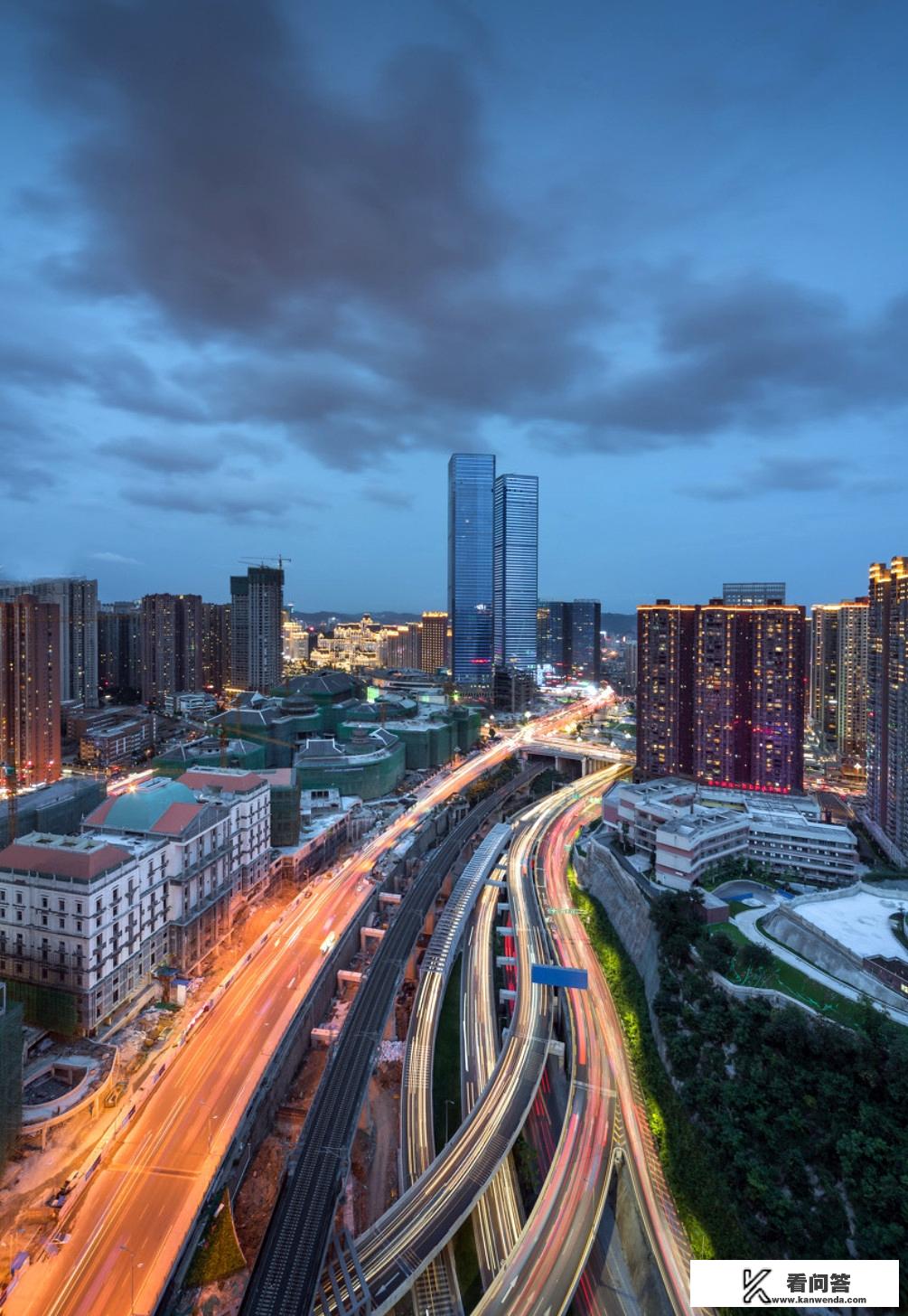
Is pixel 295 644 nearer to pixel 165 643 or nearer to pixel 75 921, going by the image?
pixel 165 643

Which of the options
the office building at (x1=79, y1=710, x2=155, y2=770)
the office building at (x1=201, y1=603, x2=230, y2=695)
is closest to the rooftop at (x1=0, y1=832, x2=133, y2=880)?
the office building at (x1=79, y1=710, x2=155, y2=770)

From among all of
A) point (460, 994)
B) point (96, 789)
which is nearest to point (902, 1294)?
point (460, 994)

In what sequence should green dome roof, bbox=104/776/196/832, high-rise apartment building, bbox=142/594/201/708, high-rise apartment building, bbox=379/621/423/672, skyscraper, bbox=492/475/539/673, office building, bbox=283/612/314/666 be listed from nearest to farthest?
green dome roof, bbox=104/776/196/832
high-rise apartment building, bbox=142/594/201/708
skyscraper, bbox=492/475/539/673
high-rise apartment building, bbox=379/621/423/672
office building, bbox=283/612/314/666

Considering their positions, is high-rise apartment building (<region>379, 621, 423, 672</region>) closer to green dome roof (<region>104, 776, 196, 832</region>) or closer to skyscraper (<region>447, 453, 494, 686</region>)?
skyscraper (<region>447, 453, 494, 686</region>)

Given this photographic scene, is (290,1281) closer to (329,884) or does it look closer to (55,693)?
(329,884)

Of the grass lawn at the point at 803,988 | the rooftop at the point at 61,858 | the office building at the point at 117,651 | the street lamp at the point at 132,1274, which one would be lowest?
the street lamp at the point at 132,1274

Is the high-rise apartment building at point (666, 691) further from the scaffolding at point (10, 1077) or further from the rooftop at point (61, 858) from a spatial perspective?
the scaffolding at point (10, 1077)

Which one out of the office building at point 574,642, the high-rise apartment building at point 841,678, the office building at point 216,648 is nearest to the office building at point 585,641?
the office building at point 574,642
